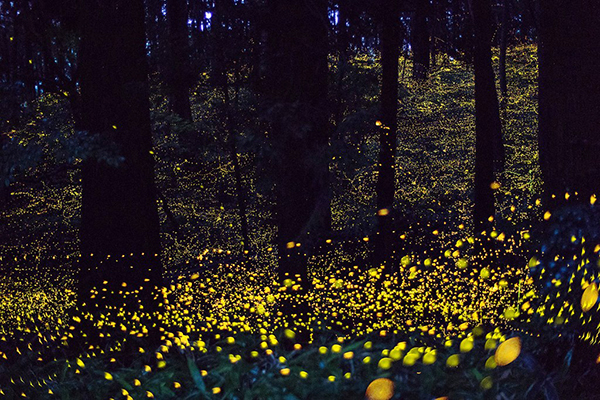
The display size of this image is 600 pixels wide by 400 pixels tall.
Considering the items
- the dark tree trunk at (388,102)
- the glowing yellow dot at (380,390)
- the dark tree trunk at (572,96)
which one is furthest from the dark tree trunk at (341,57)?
the glowing yellow dot at (380,390)

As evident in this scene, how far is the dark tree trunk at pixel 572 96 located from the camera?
508 centimetres

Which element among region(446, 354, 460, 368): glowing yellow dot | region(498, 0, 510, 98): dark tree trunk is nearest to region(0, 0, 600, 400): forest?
region(446, 354, 460, 368): glowing yellow dot

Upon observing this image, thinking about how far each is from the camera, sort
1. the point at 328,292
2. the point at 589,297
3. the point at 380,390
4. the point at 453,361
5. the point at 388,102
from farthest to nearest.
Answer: the point at 328,292
the point at 388,102
the point at 453,361
the point at 380,390
the point at 589,297

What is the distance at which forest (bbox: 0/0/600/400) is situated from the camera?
476cm

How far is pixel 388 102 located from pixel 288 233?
2.88m

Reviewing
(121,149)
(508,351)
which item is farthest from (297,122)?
(508,351)

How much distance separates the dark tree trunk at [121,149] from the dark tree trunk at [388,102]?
4066 millimetres

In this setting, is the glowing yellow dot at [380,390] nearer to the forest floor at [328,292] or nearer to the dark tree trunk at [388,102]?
the forest floor at [328,292]

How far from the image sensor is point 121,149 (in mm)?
6809

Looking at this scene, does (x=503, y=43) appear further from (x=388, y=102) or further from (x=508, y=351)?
(x=508, y=351)

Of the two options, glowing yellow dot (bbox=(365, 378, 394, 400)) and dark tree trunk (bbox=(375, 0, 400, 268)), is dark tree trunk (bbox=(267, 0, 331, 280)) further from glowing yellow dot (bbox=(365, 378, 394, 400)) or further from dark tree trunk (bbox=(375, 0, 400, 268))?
glowing yellow dot (bbox=(365, 378, 394, 400))

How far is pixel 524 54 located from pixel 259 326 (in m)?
26.6

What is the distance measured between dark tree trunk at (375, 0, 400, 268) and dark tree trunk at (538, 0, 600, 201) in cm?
390

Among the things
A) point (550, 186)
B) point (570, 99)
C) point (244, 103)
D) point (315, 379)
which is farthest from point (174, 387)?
point (244, 103)
